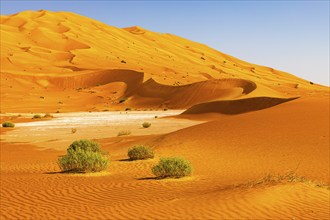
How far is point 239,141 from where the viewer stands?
68.3 feet

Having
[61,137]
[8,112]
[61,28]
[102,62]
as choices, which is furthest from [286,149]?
[61,28]

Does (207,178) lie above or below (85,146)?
below

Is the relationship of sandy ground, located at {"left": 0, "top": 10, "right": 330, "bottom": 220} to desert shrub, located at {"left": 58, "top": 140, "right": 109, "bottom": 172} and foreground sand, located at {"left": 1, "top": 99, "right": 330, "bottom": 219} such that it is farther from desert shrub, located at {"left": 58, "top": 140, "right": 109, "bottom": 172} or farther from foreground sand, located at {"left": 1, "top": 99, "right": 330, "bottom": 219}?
desert shrub, located at {"left": 58, "top": 140, "right": 109, "bottom": 172}

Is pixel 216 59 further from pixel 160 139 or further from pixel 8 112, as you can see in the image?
pixel 160 139

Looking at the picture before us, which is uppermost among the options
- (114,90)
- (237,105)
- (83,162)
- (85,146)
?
(114,90)

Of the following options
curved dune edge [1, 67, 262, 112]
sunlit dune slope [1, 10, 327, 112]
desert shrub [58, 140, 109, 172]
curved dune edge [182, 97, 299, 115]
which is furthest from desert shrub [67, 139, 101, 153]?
curved dune edge [1, 67, 262, 112]

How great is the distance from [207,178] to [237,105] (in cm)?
3111

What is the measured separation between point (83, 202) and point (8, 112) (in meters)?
47.3

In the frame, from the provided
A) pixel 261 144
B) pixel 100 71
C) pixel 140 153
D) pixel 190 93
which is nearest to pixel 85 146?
pixel 140 153

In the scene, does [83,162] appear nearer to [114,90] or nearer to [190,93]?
[190,93]

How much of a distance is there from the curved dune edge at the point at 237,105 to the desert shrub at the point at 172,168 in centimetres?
2997

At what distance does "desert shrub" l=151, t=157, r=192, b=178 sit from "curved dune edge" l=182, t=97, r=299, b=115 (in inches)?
1180

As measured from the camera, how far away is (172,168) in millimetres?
12938

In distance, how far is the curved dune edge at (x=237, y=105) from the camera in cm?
4259
